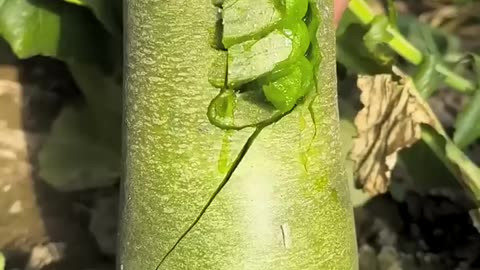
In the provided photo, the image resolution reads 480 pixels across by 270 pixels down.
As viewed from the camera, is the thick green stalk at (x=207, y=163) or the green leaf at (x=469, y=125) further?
the green leaf at (x=469, y=125)

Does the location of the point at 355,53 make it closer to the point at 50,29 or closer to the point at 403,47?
the point at 403,47

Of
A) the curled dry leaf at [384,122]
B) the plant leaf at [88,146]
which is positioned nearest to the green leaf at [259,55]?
the curled dry leaf at [384,122]

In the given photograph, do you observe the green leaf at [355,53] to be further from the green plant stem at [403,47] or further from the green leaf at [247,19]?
the green leaf at [247,19]

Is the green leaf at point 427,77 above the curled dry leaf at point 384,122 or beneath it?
above

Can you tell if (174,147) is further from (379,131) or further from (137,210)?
(379,131)

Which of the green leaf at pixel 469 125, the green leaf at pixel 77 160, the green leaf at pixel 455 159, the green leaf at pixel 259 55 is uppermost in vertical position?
the green leaf at pixel 259 55

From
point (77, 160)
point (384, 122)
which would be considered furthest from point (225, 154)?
point (77, 160)
